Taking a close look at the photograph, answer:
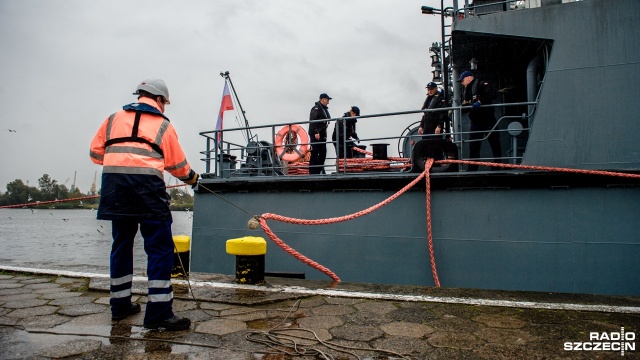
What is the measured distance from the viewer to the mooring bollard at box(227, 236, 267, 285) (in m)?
4.09

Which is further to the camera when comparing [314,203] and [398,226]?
[314,203]

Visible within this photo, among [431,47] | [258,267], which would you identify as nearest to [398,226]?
[258,267]

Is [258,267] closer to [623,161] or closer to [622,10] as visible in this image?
[623,161]

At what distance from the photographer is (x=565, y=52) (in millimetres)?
5176

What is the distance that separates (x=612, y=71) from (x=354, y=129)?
419cm

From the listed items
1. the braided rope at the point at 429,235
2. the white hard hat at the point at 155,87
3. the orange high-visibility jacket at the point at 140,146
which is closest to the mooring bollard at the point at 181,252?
the orange high-visibility jacket at the point at 140,146

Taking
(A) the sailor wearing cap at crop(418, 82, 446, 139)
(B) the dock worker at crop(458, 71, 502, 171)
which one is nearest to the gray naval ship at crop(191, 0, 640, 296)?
(B) the dock worker at crop(458, 71, 502, 171)

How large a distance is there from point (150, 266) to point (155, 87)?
4.32 feet

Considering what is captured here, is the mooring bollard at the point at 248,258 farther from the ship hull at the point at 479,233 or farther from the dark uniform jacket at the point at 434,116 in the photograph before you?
the dark uniform jacket at the point at 434,116

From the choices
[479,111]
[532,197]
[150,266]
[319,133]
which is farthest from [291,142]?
[150,266]

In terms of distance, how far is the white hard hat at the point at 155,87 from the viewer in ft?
10.0

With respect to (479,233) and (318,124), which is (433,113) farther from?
(479,233)

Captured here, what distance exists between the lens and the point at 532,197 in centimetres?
492

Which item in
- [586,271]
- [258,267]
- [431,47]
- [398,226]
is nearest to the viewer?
[258,267]
